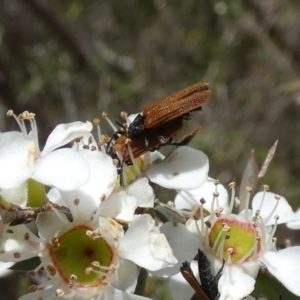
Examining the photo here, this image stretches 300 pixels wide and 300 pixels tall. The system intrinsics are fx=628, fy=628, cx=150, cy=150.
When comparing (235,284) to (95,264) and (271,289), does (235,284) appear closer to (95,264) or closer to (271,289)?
(271,289)

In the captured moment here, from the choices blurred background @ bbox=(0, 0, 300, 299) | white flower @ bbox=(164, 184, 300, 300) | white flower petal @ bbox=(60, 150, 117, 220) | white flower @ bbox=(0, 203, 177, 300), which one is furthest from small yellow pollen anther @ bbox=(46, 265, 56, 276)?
blurred background @ bbox=(0, 0, 300, 299)

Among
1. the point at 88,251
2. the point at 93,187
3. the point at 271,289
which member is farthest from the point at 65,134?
the point at 271,289

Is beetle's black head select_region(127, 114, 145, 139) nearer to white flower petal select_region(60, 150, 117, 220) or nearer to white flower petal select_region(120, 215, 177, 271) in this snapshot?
white flower petal select_region(60, 150, 117, 220)

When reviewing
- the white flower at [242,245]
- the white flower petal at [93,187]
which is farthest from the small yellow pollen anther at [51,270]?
the white flower at [242,245]

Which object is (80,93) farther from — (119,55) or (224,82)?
(224,82)

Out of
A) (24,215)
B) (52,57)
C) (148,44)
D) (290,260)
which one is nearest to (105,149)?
(24,215)
